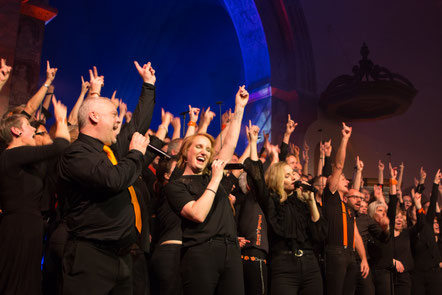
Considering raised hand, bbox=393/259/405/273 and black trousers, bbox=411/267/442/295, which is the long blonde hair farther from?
black trousers, bbox=411/267/442/295

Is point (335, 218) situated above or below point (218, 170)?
below

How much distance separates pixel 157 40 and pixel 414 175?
6221 mm

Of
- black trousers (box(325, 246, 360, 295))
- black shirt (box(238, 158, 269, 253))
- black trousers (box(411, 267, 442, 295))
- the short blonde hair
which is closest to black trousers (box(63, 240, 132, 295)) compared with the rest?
the short blonde hair

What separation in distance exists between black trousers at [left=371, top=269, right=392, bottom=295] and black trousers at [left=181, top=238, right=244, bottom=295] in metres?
2.92

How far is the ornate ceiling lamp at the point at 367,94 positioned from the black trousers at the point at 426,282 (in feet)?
14.5

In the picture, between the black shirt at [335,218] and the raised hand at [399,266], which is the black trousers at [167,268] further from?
the raised hand at [399,266]

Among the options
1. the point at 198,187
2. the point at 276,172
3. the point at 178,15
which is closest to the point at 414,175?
the point at 178,15

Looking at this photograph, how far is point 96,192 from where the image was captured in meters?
1.93

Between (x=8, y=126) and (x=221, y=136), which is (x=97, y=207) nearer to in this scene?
(x=8, y=126)

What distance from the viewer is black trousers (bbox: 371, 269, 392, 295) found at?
14.9 ft

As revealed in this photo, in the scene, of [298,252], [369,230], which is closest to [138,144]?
[298,252]

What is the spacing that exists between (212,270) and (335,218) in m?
2.00

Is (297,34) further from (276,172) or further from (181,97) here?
(276,172)

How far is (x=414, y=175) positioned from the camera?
Answer: 925 cm
